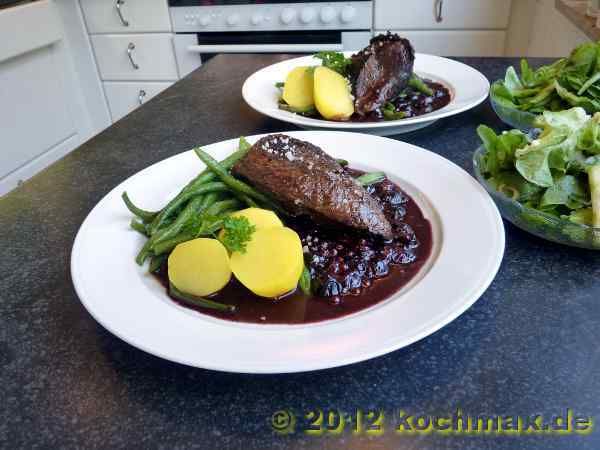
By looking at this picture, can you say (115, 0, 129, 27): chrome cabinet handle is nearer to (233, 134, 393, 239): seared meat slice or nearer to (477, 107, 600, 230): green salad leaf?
(233, 134, 393, 239): seared meat slice

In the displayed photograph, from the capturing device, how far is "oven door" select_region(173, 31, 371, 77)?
2895 mm

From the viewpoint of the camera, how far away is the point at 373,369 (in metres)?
0.75

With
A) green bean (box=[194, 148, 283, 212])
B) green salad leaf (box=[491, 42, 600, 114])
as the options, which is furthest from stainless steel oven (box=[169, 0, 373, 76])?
green bean (box=[194, 148, 283, 212])

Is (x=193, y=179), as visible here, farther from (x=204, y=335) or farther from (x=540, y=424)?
(x=540, y=424)

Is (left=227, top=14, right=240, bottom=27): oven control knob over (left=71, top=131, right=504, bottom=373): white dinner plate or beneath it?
beneath

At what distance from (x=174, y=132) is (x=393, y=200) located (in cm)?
79

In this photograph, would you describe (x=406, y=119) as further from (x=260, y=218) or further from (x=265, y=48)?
(x=265, y=48)

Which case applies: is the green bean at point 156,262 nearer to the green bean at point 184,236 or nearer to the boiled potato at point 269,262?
the green bean at point 184,236

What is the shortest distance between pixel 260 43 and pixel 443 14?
1.05m

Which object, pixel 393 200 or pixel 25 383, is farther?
pixel 393 200

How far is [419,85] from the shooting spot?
1627 mm

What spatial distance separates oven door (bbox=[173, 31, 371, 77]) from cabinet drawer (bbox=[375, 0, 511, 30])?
0.53 feet

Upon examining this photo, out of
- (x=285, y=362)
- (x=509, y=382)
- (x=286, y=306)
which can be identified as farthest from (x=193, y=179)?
(x=509, y=382)

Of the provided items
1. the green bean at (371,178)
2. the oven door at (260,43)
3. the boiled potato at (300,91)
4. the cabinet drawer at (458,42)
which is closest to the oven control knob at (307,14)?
the oven door at (260,43)
